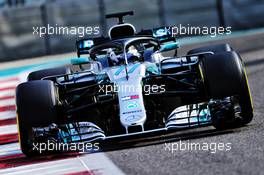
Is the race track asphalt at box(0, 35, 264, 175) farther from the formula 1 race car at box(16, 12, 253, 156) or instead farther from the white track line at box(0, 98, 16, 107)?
the white track line at box(0, 98, 16, 107)

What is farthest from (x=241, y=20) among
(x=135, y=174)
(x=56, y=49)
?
(x=135, y=174)

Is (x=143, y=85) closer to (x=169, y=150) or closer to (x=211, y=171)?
(x=169, y=150)

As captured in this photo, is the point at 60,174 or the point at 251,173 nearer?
the point at 251,173

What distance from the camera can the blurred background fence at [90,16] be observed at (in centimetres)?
1775

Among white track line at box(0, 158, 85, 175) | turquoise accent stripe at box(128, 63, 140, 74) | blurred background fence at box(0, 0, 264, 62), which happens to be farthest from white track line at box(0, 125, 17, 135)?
blurred background fence at box(0, 0, 264, 62)

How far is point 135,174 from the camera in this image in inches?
233

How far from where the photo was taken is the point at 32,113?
7363mm

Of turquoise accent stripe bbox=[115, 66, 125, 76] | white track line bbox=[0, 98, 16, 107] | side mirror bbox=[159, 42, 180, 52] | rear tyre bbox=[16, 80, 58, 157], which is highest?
side mirror bbox=[159, 42, 180, 52]

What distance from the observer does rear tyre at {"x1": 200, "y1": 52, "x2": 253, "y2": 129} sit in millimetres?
7379

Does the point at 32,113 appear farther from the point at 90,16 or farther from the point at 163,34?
the point at 90,16

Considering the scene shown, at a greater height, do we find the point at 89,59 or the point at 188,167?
the point at 89,59

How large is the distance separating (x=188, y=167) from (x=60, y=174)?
114 centimetres

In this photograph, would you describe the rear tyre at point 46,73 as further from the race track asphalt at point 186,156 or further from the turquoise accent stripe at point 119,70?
the race track asphalt at point 186,156

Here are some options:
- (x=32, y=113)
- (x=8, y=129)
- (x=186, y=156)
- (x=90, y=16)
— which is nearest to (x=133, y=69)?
(x=32, y=113)
